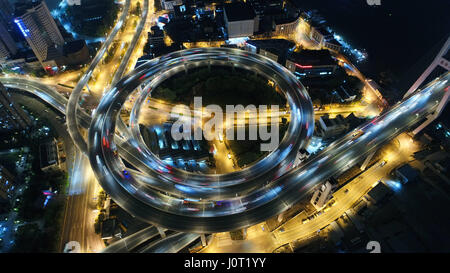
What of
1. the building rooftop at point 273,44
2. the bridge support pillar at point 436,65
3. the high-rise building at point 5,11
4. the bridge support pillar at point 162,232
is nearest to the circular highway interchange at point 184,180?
the bridge support pillar at point 162,232

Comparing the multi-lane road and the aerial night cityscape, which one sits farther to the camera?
the aerial night cityscape

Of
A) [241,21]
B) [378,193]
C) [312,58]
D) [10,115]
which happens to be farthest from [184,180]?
[241,21]

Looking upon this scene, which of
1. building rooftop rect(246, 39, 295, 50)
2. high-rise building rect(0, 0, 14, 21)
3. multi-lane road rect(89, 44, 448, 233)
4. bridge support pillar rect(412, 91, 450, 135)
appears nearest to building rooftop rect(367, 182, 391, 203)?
multi-lane road rect(89, 44, 448, 233)

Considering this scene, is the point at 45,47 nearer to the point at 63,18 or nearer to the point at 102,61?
the point at 102,61

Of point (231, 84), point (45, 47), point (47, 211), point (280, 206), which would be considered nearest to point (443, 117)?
A: point (280, 206)

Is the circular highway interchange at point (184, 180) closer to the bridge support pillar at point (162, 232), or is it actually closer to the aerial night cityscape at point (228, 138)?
the aerial night cityscape at point (228, 138)

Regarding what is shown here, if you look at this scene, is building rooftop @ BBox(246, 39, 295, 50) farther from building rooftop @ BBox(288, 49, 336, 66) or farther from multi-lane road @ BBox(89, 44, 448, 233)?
multi-lane road @ BBox(89, 44, 448, 233)
